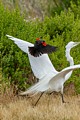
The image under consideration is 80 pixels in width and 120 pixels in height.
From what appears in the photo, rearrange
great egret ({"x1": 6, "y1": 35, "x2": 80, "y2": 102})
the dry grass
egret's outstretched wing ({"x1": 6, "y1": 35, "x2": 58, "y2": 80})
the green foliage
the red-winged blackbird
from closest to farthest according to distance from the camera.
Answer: the dry grass
the red-winged blackbird
great egret ({"x1": 6, "y1": 35, "x2": 80, "y2": 102})
egret's outstretched wing ({"x1": 6, "y1": 35, "x2": 58, "y2": 80})
the green foliage

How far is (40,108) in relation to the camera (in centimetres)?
853

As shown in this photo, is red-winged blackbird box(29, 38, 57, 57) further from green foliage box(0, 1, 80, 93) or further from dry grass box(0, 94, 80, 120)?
green foliage box(0, 1, 80, 93)

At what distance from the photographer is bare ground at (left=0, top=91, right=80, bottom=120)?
770cm

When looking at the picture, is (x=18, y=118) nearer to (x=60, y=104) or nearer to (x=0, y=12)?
(x=60, y=104)

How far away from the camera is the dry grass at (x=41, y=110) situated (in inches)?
303

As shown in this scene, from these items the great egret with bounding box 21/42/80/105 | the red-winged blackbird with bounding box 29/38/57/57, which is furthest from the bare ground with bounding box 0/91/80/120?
the red-winged blackbird with bounding box 29/38/57/57

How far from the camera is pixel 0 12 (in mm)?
11422

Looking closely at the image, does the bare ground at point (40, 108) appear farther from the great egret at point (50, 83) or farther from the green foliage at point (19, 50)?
the green foliage at point (19, 50)

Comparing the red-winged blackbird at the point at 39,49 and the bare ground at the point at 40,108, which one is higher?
the red-winged blackbird at the point at 39,49

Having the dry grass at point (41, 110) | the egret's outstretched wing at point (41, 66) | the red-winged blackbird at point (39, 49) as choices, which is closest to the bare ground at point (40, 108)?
the dry grass at point (41, 110)

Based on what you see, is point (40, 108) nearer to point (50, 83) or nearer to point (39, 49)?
point (50, 83)

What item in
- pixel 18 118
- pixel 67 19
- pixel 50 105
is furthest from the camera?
pixel 67 19

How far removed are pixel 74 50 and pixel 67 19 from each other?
110cm

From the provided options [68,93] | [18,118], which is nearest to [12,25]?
[68,93]
